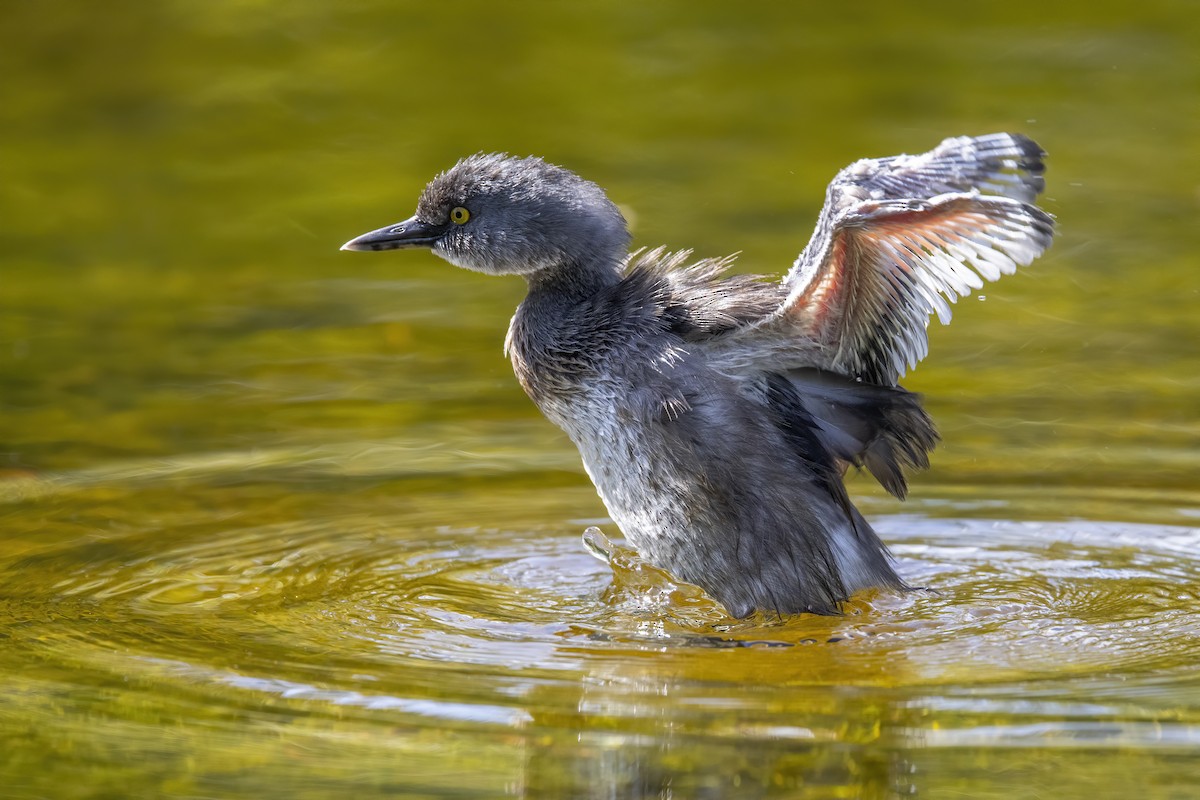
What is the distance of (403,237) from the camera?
24.4ft

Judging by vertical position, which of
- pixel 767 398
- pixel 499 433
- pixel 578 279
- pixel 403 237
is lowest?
pixel 499 433

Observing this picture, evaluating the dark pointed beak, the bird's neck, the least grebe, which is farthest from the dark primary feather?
the dark pointed beak

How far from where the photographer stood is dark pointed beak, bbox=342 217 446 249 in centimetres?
742

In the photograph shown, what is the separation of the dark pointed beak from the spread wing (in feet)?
5.23

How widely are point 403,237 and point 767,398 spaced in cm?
177

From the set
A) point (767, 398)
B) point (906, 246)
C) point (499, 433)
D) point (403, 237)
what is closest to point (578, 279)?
point (403, 237)

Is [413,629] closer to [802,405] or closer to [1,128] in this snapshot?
[802,405]

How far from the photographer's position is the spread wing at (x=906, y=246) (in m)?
5.91

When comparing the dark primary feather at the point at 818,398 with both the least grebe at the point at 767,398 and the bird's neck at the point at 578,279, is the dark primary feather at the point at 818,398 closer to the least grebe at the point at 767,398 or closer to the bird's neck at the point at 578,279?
the least grebe at the point at 767,398

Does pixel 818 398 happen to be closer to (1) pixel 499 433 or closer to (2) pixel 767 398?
(2) pixel 767 398

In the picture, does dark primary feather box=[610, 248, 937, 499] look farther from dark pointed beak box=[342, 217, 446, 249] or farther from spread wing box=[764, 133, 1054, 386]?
dark pointed beak box=[342, 217, 446, 249]

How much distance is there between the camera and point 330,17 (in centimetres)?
1549

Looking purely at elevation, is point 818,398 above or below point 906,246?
below

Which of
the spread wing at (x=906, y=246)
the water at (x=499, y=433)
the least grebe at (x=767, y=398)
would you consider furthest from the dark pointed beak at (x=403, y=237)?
the spread wing at (x=906, y=246)
